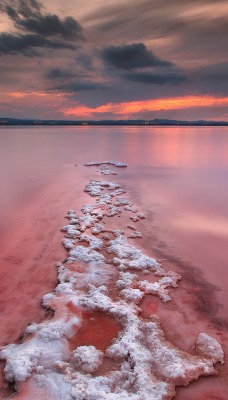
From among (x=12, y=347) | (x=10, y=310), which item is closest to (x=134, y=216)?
(x=10, y=310)

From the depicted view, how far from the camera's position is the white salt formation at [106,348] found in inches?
143

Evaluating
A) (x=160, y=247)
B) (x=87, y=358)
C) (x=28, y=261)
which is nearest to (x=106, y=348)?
(x=87, y=358)

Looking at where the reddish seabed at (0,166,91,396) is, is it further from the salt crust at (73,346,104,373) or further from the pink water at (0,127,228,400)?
Result: the salt crust at (73,346,104,373)

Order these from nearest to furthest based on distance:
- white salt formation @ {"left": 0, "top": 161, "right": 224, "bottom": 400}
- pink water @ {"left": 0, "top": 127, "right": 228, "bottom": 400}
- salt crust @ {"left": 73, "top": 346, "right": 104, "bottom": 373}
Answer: white salt formation @ {"left": 0, "top": 161, "right": 224, "bottom": 400} → salt crust @ {"left": 73, "top": 346, "right": 104, "bottom": 373} → pink water @ {"left": 0, "top": 127, "right": 228, "bottom": 400}

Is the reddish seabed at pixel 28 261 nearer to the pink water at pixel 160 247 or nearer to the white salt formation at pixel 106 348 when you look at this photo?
the pink water at pixel 160 247

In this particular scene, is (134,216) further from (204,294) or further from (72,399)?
(72,399)

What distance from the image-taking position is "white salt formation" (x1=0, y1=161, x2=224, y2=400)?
11.9 ft

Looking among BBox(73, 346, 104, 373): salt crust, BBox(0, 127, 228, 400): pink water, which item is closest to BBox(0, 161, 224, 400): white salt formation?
BBox(73, 346, 104, 373): salt crust

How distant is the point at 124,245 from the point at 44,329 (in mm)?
3426

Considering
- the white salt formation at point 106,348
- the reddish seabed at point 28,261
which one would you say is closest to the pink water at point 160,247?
the reddish seabed at point 28,261

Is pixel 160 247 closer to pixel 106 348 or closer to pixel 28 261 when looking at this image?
pixel 28 261

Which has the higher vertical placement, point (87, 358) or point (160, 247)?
point (87, 358)

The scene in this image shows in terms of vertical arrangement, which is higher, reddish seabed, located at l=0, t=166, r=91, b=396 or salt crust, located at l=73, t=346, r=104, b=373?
salt crust, located at l=73, t=346, r=104, b=373

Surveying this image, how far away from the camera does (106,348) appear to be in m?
4.28
